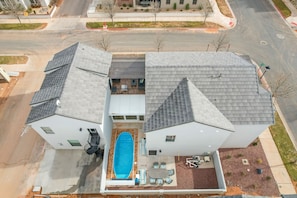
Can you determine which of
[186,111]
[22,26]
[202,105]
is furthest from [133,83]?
[22,26]

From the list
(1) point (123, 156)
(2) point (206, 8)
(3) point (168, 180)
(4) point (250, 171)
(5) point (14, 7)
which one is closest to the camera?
(3) point (168, 180)

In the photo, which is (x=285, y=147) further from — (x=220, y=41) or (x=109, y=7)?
(x=109, y=7)

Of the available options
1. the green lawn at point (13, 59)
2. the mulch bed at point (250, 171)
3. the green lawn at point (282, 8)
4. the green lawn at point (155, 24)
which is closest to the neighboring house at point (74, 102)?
the green lawn at point (13, 59)

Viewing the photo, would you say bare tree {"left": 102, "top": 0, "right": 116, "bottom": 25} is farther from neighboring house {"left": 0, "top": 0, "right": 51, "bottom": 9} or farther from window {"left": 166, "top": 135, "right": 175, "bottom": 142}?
window {"left": 166, "top": 135, "right": 175, "bottom": 142}

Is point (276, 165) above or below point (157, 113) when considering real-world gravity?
below

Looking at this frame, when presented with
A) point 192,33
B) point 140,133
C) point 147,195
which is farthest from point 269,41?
point 147,195

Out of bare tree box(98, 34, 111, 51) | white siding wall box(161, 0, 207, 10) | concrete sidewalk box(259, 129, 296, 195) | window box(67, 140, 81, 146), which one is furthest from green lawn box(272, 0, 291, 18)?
window box(67, 140, 81, 146)
